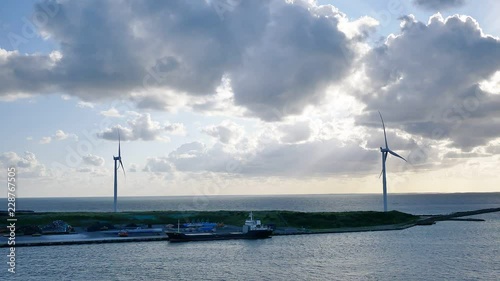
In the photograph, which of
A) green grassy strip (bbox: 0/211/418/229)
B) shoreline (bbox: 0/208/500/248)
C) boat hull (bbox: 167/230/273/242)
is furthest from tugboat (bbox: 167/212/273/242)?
green grassy strip (bbox: 0/211/418/229)

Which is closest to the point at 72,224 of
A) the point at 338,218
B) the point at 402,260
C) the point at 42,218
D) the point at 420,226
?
the point at 42,218

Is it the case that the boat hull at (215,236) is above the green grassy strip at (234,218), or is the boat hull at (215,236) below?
below

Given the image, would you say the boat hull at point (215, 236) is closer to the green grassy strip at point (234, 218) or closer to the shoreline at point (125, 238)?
the shoreline at point (125, 238)

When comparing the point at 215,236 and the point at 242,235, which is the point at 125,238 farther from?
the point at 242,235

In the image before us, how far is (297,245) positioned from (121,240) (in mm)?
40444

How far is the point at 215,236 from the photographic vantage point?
128250 mm

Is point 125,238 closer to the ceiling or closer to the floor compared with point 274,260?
closer to the ceiling

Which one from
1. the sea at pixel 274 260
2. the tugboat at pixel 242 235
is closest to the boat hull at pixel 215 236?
the tugboat at pixel 242 235

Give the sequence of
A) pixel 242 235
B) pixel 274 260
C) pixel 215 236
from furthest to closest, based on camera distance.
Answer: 1. pixel 242 235
2. pixel 215 236
3. pixel 274 260

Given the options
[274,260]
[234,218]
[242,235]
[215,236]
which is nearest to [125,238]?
[215,236]

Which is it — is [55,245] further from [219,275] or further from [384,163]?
[384,163]

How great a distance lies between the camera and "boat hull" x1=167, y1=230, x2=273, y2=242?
12219cm

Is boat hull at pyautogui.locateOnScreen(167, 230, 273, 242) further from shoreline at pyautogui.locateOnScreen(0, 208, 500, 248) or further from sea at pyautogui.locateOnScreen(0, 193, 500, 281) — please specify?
sea at pyautogui.locateOnScreen(0, 193, 500, 281)

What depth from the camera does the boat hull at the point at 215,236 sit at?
122188 mm
